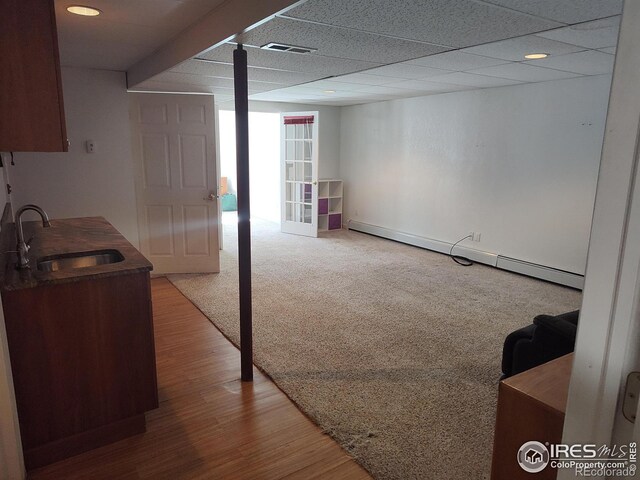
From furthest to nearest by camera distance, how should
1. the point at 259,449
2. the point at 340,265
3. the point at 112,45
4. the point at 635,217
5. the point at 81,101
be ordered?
the point at 340,265 → the point at 81,101 → the point at 112,45 → the point at 259,449 → the point at 635,217

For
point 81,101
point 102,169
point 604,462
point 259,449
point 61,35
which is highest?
point 61,35

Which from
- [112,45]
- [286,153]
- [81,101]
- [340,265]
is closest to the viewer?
[112,45]

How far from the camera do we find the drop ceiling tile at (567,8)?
197 cm

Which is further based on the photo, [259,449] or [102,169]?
[102,169]

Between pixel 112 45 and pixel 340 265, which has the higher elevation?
pixel 112 45

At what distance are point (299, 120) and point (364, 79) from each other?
2705 mm

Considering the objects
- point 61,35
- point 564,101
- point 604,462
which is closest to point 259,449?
point 604,462

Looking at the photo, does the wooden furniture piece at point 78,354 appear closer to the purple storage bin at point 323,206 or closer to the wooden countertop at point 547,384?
the wooden countertop at point 547,384

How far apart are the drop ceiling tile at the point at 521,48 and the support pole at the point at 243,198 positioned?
1.60 m

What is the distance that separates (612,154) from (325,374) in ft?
8.13

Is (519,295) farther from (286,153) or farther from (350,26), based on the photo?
(286,153)

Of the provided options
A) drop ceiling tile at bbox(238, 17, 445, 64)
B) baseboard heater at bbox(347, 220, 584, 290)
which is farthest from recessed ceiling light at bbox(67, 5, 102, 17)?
baseboard heater at bbox(347, 220, 584, 290)

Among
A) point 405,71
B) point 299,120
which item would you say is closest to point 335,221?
point 299,120

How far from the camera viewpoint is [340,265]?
5.59 m
